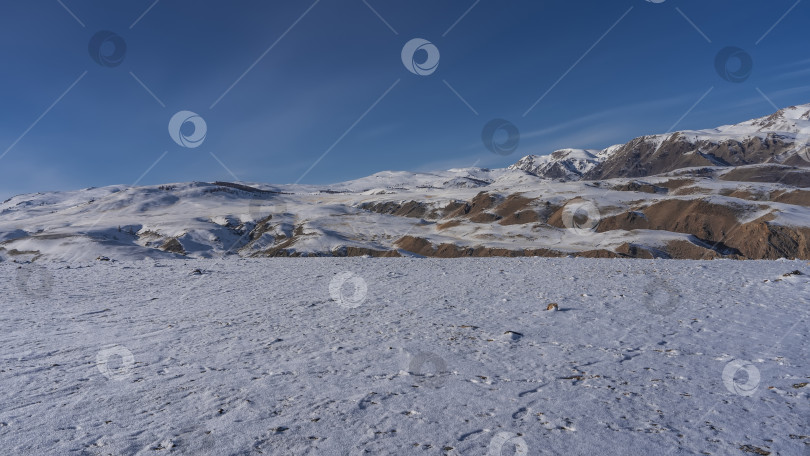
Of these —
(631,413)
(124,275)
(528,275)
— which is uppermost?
(124,275)

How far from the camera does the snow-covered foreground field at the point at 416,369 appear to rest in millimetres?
6098

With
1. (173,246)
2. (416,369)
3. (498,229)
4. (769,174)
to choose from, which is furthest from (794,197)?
(173,246)

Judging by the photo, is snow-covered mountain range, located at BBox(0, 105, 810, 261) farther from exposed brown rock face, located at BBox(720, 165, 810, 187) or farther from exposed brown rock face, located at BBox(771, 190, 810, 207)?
exposed brown rock face, located at BBox(720, 165, 810, 187)

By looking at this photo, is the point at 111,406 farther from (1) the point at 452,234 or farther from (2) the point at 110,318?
(1) the point at 452,234

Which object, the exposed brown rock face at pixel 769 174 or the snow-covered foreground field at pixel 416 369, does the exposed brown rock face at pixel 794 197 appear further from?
the snow-covered foreground field at pixel 416 369

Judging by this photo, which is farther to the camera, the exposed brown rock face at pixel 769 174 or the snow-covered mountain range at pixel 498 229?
the exposed brown rock face at pixel 769 174

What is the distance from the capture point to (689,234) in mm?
73625

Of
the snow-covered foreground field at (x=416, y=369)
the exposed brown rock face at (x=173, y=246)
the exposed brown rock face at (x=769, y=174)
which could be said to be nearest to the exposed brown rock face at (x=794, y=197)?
the exposed brown rock face at (x=769, y=174)

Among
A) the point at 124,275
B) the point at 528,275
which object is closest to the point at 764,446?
the point at 528,275

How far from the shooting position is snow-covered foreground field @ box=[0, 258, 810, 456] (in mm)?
6098

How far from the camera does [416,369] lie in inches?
348

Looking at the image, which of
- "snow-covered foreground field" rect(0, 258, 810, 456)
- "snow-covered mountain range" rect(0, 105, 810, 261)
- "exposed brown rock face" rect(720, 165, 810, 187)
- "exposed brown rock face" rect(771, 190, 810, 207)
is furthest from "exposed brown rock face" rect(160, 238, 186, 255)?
"exposed brown rock face" rect(720, 165, 810, 187)

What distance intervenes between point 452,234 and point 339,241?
85.2 ft

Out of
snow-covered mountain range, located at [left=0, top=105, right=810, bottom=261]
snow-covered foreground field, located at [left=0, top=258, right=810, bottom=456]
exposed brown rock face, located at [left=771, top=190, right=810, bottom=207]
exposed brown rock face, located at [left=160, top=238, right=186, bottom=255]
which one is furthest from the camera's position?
exposed brown rock face, located at [left=160, top=238, right=186, bottom=255]
